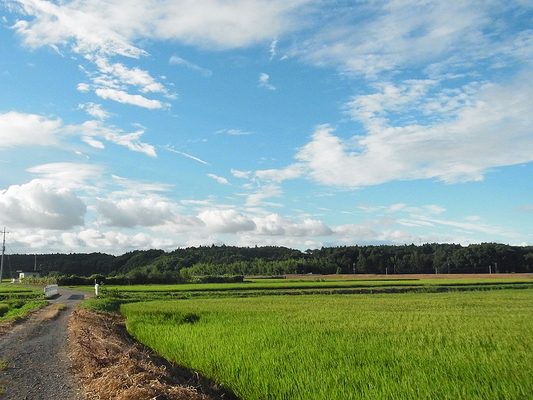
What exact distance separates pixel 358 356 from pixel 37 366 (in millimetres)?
7774

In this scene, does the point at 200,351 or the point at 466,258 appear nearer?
the point at 200,351

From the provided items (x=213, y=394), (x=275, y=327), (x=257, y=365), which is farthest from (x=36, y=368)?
(x=275, y=327)

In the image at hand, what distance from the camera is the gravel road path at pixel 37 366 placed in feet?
28.5

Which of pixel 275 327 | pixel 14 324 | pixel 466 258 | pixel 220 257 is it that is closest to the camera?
pixel 275 327

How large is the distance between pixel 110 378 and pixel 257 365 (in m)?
2.99

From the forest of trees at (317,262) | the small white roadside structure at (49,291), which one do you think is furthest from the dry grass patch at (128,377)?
the forest of trees at (317,262)

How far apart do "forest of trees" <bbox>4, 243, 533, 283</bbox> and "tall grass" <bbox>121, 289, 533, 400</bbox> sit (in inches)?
3879

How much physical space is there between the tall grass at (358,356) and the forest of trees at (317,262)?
98524 millimetres

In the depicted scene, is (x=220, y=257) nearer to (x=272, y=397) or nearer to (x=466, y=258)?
(x=466, y=258)

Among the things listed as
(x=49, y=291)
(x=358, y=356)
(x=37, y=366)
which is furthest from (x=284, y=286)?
(x=358, y=356)

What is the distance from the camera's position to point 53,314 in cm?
2362

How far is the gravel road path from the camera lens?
28.5ft

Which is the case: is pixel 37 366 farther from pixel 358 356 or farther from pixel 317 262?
pixel 317 262

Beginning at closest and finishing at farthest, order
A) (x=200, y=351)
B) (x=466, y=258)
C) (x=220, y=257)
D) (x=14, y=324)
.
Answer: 1. (x=200, y=351)
2. (x=14, y=324)
3. (x=466, y=258)
4. (x=220, y=257)
